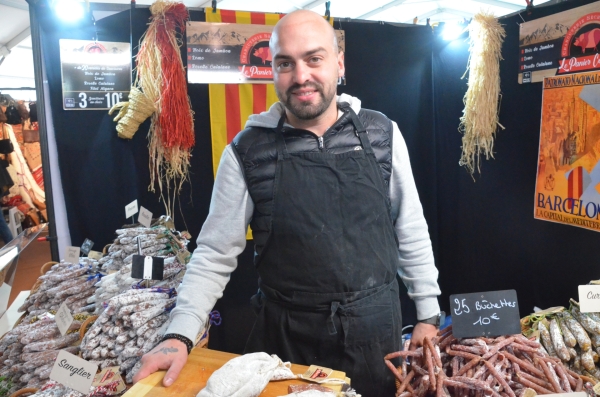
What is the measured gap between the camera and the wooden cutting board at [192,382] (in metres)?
1.07

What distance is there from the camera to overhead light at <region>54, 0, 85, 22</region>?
105 inches

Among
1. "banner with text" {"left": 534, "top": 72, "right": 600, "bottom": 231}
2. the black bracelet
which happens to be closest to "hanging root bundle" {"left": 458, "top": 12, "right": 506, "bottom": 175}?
"banner with text" {"left": 534, "top": 72, "right": 600, "bottom": 231}

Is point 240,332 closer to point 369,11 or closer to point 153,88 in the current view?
point 153,88

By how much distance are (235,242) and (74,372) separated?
64 centimetres

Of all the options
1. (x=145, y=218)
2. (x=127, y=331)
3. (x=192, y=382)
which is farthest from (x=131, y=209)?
(x=192, y=382)

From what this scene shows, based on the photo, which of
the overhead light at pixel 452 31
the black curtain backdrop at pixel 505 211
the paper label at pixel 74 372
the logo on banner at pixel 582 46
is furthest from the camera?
the overhead light at pixel 452 31

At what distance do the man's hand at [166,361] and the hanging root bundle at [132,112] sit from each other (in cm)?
199

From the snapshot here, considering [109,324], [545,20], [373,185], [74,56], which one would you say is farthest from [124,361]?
[545,20]

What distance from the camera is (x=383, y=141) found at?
5.22ft

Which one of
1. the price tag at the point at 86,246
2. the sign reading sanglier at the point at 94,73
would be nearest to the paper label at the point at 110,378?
the price tag at the point at 86,246

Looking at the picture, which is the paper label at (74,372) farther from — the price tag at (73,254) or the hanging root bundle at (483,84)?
the hanging root bundle at (483,84)

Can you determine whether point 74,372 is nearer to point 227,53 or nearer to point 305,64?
point 305,64

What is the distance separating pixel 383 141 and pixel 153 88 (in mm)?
1887

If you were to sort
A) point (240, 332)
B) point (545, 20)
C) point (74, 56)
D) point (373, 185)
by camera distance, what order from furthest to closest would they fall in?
point (240, 332)
point (74, 56)
point (545, 20)
point (373, 185)
